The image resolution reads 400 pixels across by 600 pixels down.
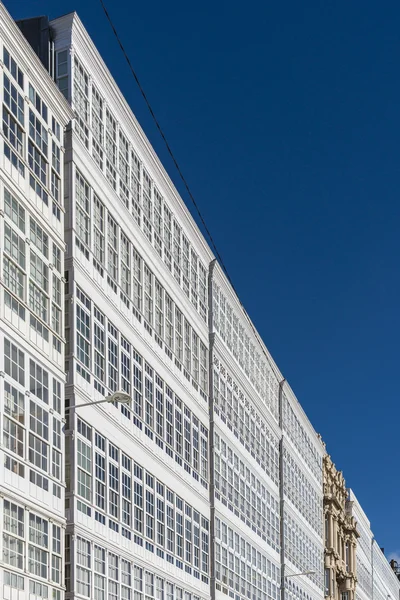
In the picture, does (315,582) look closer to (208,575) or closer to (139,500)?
(208,575)

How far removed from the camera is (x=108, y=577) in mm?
38156

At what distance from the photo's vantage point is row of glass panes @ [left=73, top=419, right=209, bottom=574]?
36.7m

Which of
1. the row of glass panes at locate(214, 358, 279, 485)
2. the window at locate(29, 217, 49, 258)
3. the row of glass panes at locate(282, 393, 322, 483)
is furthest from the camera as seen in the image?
the row of glass panes at locate(282, 393, 322, 483)

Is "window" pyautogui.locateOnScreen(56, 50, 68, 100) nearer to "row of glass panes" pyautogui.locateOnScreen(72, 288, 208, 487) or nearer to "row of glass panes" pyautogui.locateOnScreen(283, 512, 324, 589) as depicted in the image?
"row of glass panes" pyautogui.locateOnScreen(72, 288, 208, 487)

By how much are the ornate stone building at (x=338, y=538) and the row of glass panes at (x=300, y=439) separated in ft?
14.6

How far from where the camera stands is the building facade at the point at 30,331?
30.8 meters

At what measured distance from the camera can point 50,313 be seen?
34406 mm

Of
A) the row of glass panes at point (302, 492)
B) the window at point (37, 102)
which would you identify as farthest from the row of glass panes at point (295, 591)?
the window at point (37, 102)

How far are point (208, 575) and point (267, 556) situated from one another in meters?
15.4

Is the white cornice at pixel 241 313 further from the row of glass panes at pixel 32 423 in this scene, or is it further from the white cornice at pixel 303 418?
the row of glass panes at pixel 32 423

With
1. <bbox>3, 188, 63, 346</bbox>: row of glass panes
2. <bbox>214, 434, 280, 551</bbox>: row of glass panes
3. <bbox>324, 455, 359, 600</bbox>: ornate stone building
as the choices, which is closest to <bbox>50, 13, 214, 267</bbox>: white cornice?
<bbox>3, 188, 63, 346</bbox>: row of glass panes

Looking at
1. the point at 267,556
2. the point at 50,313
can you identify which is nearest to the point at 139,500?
the point at 50,313

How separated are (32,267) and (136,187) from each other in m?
12.1

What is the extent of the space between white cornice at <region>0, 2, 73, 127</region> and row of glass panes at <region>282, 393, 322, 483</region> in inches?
1640
